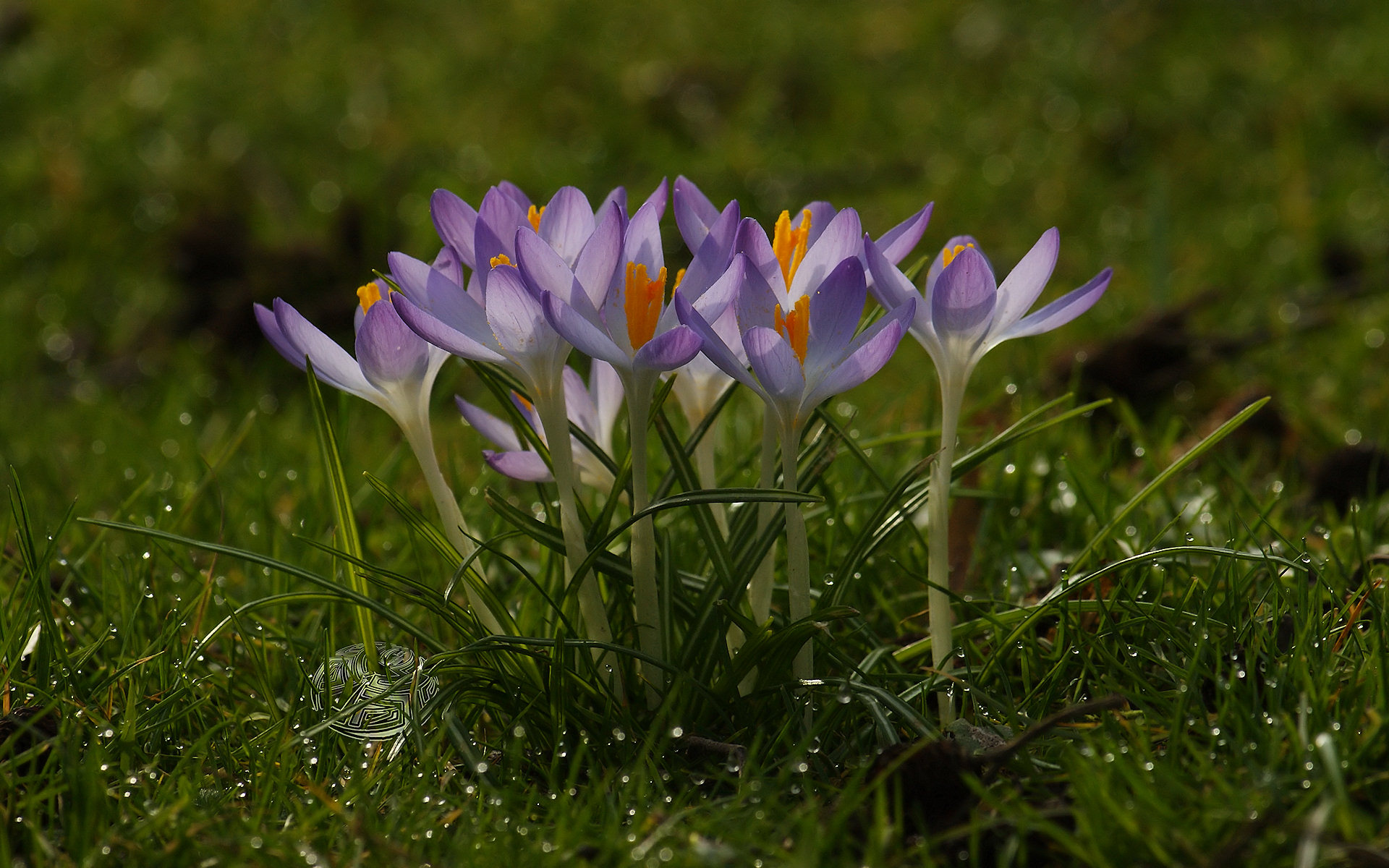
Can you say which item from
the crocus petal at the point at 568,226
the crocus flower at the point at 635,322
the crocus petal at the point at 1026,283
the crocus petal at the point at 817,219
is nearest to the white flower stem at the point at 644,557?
the crocus flower at the point at 635,322

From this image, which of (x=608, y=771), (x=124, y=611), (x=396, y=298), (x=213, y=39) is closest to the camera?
(x=396, y=298)

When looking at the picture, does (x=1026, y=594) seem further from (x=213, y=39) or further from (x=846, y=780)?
(x=213, y=39)

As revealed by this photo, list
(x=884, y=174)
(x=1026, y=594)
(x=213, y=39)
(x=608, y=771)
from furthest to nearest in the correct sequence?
(x=213, y=39) < (x=884, y=174) < (x=1026, y=594) < (x=608, y=771)

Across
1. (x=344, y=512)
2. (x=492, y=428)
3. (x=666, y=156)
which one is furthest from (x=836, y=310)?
(x=666, y=156)

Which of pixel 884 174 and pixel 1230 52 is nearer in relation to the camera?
pixel 884 174

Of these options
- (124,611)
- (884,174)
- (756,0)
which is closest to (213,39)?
(756,0)

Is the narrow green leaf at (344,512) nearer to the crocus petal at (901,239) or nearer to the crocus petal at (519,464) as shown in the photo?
the crocus petal at (519,464)

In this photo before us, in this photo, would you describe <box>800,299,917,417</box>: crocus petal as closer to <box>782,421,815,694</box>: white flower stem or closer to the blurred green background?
<box>782,421,815,694</box>: white flower stem
